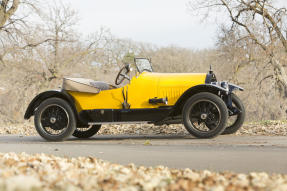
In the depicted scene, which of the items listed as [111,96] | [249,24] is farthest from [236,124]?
[249,24]

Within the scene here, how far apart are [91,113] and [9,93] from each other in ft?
62.0

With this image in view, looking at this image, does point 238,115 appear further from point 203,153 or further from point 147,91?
point 203,153

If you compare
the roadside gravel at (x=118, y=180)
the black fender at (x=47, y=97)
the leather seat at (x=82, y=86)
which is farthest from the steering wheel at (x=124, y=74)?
the roadside gravel at (x=118, y=180)

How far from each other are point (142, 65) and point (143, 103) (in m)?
1.11

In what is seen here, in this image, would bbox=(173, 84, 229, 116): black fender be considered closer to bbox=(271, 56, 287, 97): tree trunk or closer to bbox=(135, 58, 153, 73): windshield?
bbox=(135, 58, 153, 73): windshield

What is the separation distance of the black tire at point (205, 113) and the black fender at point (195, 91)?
6.5 inches

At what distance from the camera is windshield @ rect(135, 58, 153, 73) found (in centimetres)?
938

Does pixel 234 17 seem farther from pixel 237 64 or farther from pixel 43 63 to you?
pixel 43 63

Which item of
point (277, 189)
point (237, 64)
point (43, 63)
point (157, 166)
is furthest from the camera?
point (43, 63)

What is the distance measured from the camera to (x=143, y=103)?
28.9 feet

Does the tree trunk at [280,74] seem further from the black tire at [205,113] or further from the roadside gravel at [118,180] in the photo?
the roadside gravel at [118,180]

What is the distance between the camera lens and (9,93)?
26578 mm

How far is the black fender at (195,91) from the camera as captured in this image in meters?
8.51

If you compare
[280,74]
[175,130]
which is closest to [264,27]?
[280,74]
